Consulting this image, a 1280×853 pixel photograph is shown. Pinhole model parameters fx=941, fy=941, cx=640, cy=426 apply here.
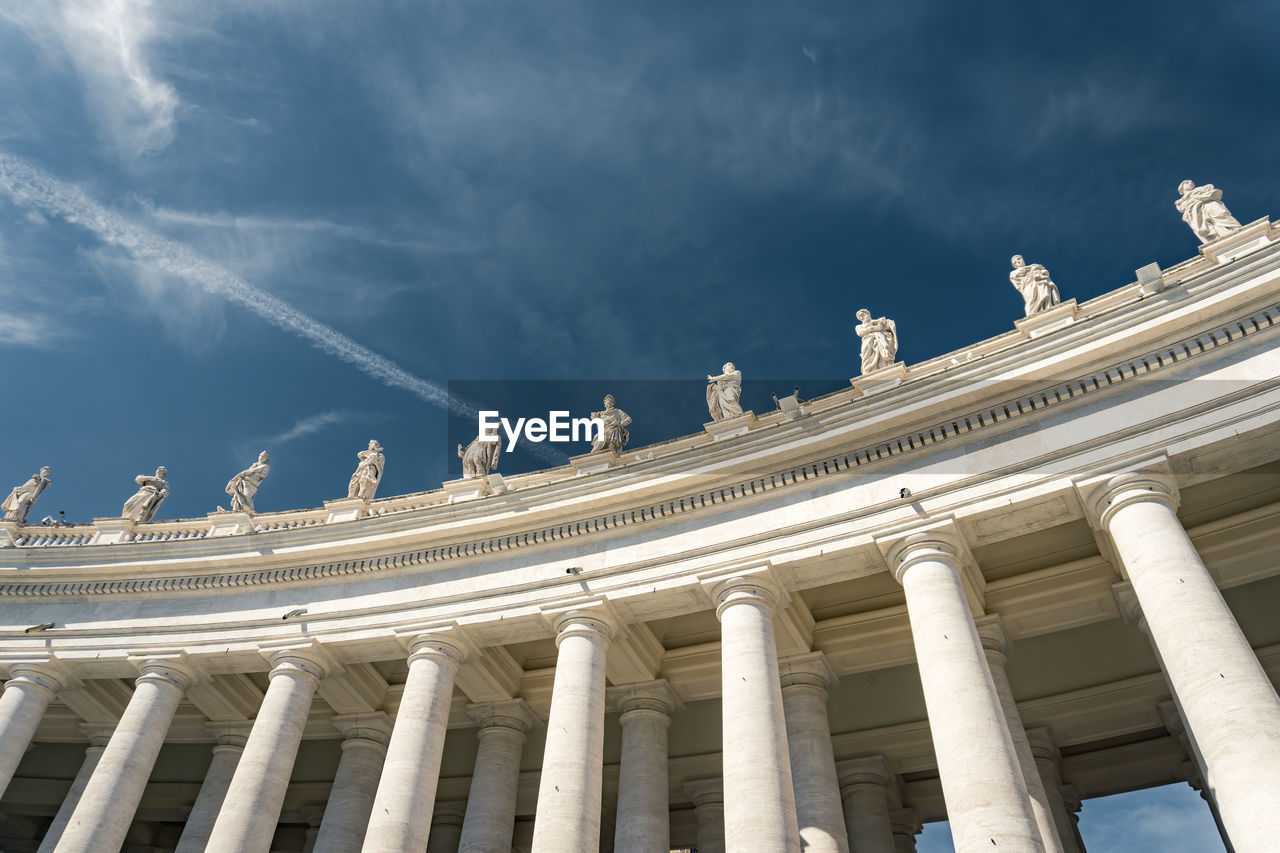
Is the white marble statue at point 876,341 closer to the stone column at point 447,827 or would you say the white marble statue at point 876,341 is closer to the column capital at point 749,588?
the column capital at point 749,588

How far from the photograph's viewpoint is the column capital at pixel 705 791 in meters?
38.6

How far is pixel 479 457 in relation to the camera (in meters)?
41.3

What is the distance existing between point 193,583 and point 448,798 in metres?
14.9

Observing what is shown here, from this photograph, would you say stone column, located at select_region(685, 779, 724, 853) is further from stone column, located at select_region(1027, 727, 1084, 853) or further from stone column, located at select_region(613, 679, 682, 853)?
stone column, located at select_region(1027, 727, 1084, 853)

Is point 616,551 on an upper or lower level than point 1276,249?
lower

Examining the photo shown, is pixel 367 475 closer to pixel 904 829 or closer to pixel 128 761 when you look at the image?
pixel 128 761

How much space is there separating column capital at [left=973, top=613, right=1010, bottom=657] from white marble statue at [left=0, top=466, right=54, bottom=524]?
1702 inches

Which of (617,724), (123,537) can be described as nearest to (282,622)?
(123,537)

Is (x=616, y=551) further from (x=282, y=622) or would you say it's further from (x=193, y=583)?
(x=193, y=583)

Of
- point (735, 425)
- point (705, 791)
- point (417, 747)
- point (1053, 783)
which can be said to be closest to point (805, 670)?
point (705, 791)

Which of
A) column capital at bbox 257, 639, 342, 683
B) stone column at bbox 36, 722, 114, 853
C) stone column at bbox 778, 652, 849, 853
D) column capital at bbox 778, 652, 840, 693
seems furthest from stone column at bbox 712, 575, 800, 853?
stone column at bbox 36, 722, 114, 853

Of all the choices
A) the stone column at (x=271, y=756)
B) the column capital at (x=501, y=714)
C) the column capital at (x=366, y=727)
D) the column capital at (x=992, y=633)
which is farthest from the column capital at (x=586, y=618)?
the column capital at (x=992, y=633)

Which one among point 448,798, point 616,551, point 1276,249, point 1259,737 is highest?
point 1276,249

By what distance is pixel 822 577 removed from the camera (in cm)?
3075
